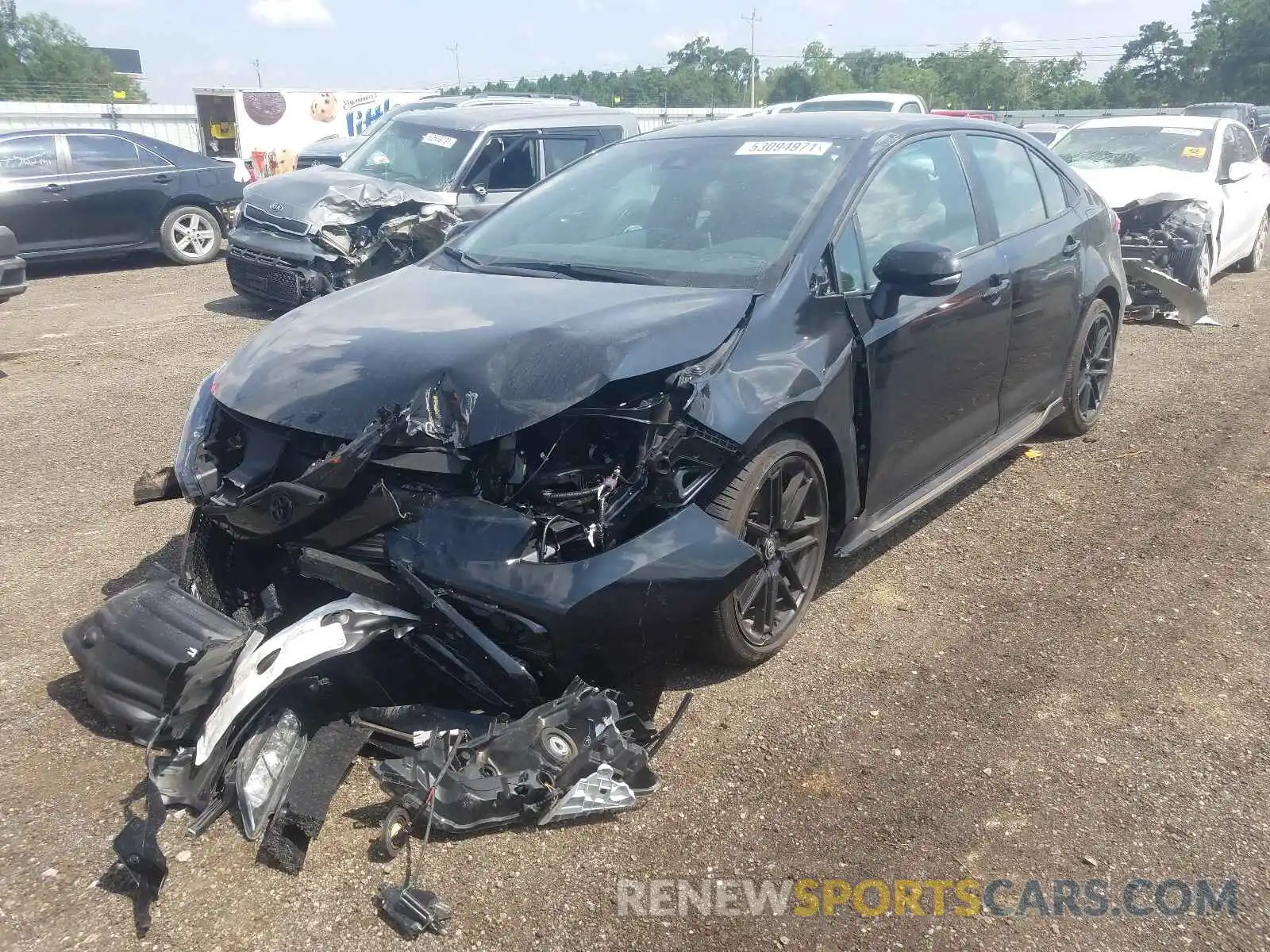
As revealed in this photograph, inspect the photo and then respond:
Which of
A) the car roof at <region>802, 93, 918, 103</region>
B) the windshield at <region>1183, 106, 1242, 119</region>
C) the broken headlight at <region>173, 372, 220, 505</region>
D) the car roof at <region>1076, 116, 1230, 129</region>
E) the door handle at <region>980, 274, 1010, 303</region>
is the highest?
the car roof at <region>802, 93, 918, 103</region>

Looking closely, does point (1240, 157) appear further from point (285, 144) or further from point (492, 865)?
point (285, 144)

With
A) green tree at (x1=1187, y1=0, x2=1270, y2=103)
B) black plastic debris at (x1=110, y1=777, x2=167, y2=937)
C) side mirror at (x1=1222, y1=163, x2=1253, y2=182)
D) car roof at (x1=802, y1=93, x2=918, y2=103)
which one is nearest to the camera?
black plastic debris at (x1=110, y1=777, x2=167, y2=937)

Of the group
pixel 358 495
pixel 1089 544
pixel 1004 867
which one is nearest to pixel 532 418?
pixel 358 495

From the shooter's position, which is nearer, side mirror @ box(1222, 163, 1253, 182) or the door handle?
the door handle

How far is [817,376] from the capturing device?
11.5ft

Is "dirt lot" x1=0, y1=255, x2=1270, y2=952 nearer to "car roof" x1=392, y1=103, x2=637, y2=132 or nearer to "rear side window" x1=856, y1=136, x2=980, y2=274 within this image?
"rear side window" x1=856, y1=136, x2=980, y2=274

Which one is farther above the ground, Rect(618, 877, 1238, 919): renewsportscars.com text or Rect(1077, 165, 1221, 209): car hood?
Rect(1077, 165, 1221, 209): car hood

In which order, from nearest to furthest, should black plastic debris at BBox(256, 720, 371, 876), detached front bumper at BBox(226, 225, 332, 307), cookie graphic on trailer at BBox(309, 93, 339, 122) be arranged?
black plastic debris at BBox(256, 720, 371, 876), detached front bumper at BBox(226, 225, 332, 307), cookie graphic on trailer at BBox(309, 93, 339, 122)

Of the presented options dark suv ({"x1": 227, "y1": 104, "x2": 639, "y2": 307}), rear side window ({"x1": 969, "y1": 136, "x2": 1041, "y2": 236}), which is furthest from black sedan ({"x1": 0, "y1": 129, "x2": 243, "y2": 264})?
rear side window ({"x1": 969, "y1": 136, "x2": 1041, "y2": 236})

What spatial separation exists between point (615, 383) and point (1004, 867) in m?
1.69

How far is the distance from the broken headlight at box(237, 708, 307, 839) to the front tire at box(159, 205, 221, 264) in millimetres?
10896

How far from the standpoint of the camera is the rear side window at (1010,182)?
4773 millimetres

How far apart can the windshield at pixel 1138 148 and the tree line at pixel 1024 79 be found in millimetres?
55399

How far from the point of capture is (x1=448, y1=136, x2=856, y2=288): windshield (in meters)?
3.80
